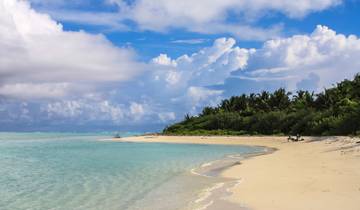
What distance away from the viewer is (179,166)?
28.1 meters

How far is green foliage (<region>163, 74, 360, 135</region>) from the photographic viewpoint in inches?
2312

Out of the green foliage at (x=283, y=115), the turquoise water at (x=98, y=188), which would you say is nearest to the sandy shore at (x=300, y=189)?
the turquoise water at (x=98, y=188)

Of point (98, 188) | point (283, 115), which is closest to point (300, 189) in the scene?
point (98, 188)

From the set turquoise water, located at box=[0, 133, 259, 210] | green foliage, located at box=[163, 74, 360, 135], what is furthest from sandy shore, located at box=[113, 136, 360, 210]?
green foliage, located at box=[163, 74, 360, 135]

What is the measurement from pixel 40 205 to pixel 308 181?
10.1 meters

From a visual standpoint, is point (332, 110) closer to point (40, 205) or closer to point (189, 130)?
point (189, 130)

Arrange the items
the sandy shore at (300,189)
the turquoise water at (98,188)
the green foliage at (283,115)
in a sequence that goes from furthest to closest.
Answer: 1. the green foliage at (283,115)
2. the turquoise water at (98,188)
3. the sandy shore at (300,189)

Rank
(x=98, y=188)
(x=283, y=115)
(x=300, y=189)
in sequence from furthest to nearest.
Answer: (x=283, y=115), (x=98, y=188), (x=300, y=189)

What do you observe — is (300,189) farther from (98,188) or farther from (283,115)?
(283,115)

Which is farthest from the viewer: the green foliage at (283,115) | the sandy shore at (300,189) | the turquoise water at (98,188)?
the green foliage at (283,115)

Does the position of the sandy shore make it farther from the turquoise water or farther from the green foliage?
the green foliage

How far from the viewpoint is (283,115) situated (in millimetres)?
76812

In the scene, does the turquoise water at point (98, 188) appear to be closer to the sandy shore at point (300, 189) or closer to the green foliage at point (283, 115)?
the sandy shore at point (300, 189)

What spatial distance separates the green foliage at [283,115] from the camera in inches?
2312
